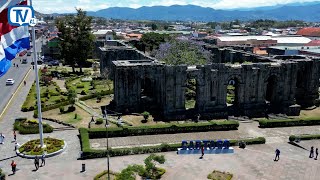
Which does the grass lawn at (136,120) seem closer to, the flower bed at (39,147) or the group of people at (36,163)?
the flower bed at (39,147)

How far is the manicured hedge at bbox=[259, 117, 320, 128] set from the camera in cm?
5806

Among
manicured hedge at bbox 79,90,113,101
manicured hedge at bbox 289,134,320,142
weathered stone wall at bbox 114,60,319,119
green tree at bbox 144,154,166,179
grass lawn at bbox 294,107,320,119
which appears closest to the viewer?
green tree at bbox 144,154,166,179

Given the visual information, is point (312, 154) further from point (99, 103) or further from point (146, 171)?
point (99, 103)

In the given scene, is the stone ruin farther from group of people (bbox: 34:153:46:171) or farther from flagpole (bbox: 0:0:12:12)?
flagpole (bbox: 0:0:12:12)

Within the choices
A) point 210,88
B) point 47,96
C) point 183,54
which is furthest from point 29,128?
point 183,54

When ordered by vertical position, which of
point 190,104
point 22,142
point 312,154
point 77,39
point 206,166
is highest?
point 77,39

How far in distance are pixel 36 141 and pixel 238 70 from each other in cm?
3589

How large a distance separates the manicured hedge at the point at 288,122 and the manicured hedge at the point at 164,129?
4634 millimetres

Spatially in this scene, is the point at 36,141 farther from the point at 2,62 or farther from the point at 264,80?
the point at 264,80

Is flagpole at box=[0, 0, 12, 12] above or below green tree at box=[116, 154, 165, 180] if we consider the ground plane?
above

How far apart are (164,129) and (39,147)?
18270 millimetres

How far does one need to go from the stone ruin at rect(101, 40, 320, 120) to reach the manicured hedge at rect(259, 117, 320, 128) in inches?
230

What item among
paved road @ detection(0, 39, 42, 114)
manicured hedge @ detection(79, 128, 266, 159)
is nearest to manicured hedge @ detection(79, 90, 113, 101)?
paved road @ detection(0, 39, 42, 114)

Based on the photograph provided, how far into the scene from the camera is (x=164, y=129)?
180 ft
